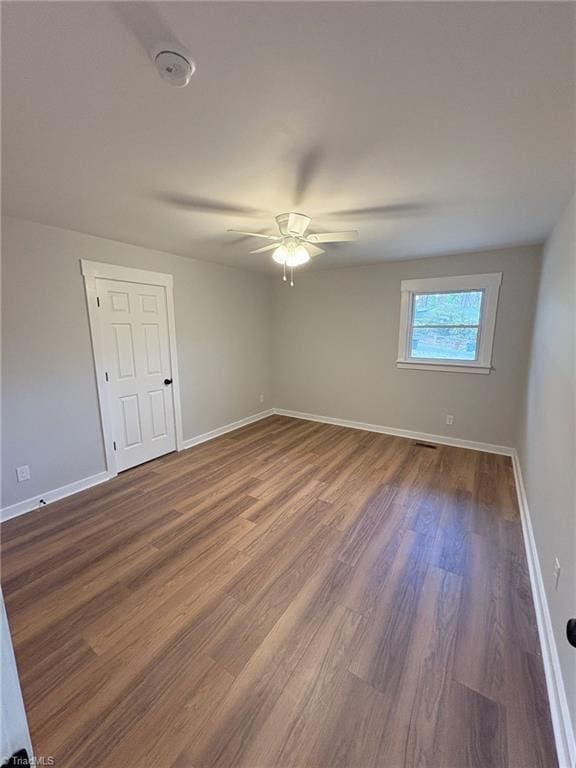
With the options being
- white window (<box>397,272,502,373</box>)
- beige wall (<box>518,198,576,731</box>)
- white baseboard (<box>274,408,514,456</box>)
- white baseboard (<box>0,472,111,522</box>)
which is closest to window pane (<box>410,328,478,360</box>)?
white window (<box>397,272,502,373</box>)

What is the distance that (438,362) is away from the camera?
4.00 metres

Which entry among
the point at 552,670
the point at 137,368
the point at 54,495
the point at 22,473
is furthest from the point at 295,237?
the point at 54,495

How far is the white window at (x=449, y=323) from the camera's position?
364cm

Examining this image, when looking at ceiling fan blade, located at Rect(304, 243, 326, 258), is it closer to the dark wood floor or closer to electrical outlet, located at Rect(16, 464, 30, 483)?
the dark wood floor

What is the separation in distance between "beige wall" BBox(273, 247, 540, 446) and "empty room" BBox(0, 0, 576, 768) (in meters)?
0.05

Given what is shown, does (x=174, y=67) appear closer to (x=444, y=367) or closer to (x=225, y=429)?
(x=444, y=367)

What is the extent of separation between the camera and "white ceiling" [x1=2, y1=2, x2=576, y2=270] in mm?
908

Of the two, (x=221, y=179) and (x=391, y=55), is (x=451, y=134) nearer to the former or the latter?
(x=391, y=55)

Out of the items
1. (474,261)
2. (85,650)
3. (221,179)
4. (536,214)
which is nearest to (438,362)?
(474,261)

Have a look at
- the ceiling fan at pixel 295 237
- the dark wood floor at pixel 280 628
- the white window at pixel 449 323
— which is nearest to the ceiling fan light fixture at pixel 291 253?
the ceiling fan at pixel 295 237

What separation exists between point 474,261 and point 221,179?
315 centimetres

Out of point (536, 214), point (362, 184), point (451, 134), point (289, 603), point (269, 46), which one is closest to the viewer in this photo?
point (269, 46)

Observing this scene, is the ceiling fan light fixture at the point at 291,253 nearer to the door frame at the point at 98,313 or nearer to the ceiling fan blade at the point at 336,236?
the ceiling fan blade at the point at 336,236

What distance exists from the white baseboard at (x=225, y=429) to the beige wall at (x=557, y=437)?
3585mm
